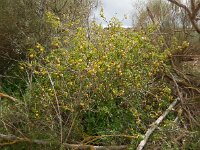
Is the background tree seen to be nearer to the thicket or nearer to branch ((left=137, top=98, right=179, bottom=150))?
the thicket

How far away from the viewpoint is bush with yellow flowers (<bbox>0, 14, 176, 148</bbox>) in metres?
4.75

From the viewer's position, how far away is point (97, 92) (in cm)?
502

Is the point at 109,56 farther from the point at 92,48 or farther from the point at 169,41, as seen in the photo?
the point at 169,41

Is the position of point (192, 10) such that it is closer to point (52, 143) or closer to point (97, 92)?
point (97, 92)

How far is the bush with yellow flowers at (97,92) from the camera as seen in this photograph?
15.6ft

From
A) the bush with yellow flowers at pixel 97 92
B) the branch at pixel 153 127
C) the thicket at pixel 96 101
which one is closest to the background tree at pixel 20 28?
the thicket at pixel 96 101

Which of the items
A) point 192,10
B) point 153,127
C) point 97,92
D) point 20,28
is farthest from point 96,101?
point 20,28

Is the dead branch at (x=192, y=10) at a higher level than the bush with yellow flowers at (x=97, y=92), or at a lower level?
higher

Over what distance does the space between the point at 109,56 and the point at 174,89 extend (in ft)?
4.64

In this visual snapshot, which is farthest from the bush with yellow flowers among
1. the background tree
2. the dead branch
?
the background tree

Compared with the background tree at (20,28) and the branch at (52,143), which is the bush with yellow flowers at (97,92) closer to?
the branch at (52,143)

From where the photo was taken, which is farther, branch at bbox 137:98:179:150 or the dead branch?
the dead branch

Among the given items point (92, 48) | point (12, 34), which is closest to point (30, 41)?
point (12, 34)

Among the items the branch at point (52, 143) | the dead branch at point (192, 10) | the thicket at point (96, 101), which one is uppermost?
the dead branch at point (192, 10)
